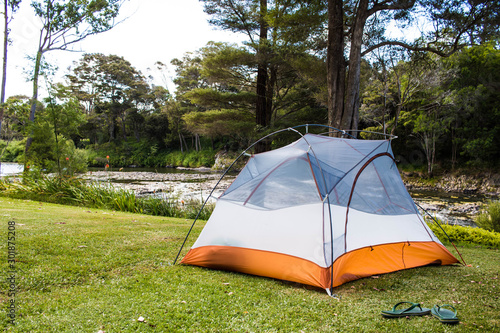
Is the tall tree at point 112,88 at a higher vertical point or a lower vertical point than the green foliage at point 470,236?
higher

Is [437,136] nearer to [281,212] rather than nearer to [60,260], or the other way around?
[281,212]

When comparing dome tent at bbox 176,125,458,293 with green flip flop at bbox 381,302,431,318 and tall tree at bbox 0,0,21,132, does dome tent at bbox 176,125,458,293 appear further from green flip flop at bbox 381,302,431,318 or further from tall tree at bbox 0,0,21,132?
tall tree at bbox 0,0,21,132

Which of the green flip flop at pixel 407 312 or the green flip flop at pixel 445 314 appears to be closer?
the green flip flop at pixel 445 314

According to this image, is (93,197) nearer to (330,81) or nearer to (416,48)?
(330,81)

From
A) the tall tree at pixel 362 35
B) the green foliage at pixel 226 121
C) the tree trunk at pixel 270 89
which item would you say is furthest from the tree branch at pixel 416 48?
the green foliage at pixel 226 121

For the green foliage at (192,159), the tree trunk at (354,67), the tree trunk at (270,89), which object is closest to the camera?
the tree trunk at (354,67)

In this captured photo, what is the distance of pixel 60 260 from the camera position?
3.13 m

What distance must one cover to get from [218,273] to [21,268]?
1815mm

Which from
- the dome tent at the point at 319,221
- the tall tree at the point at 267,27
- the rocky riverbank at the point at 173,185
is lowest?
the rocky riverbank at the point at 173,185

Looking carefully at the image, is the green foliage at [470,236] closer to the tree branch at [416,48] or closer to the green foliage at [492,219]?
the green foliage at [492,219]

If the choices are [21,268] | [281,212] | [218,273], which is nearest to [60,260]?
[21,268]

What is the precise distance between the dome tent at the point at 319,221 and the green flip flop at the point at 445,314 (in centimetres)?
82

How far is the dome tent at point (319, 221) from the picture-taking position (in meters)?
3.08

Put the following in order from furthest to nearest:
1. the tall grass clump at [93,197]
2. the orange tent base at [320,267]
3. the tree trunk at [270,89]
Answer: the tree trunk at [270,89]
the tall grass clump at [93,197]
the orange tent base at [320,267]
